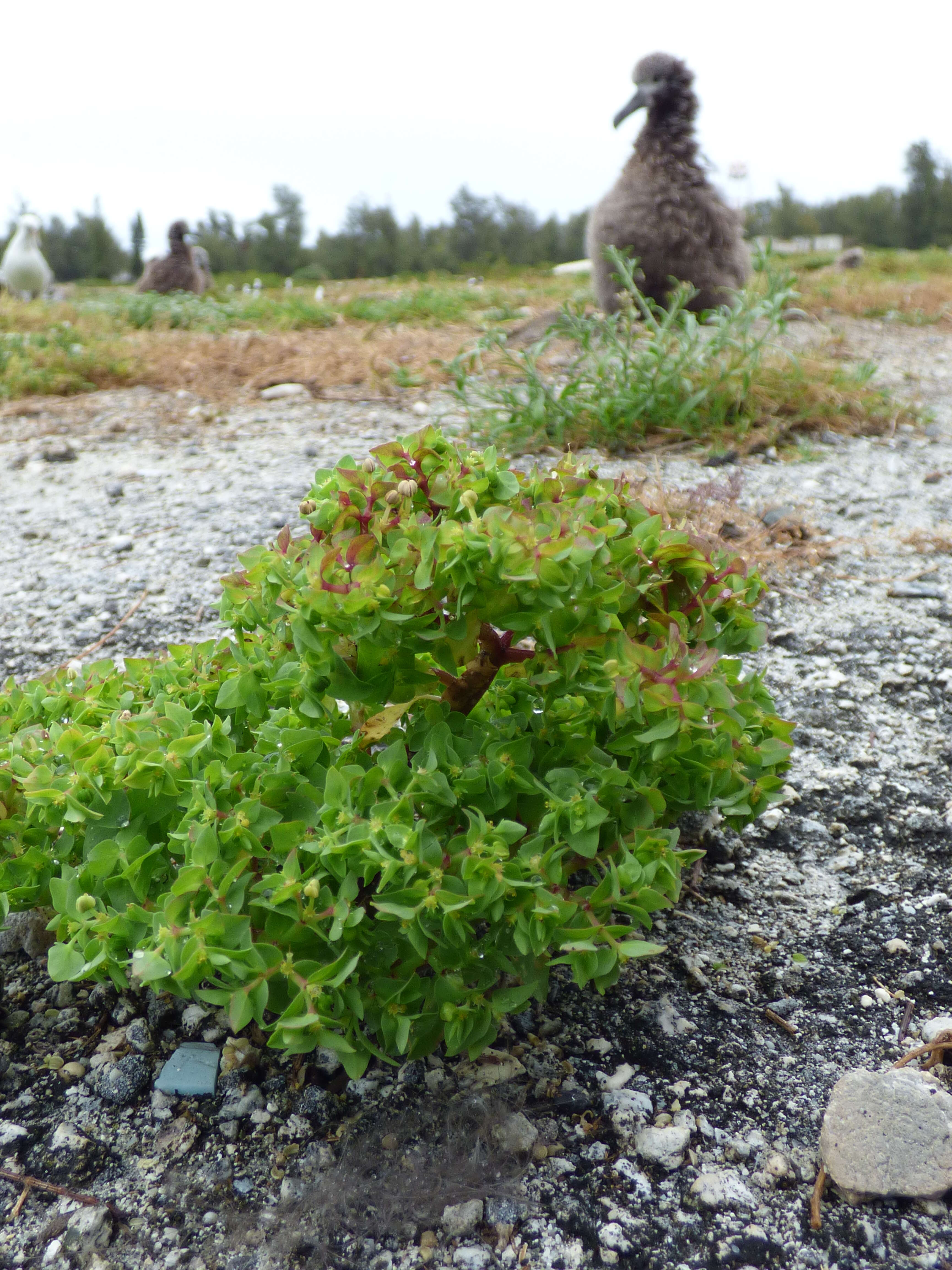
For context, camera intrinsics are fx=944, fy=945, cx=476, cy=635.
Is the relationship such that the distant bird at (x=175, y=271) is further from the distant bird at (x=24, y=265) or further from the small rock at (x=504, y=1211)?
the small rock at (x=504, y=1211)

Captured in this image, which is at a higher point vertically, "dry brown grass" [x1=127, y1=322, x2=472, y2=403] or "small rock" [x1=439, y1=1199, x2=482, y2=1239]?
"dry brown grass" [x1=127, y1=322, x2=472, y2=403]

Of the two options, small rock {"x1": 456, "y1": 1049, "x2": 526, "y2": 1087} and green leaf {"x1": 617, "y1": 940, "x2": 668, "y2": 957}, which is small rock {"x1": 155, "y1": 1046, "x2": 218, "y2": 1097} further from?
green leaf {"x1": 617, "y1": 940, "x2": 668, "y2": 957}

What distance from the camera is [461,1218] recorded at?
1340mm

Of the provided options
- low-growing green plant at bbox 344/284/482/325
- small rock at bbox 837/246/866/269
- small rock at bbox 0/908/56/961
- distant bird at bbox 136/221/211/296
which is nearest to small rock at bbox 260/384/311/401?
low-growing green plant at bbox 344/284/482/325

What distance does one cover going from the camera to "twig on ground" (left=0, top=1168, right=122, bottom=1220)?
138 centimetres

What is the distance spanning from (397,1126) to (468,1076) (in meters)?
0.14

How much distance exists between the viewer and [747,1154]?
1.41 meters

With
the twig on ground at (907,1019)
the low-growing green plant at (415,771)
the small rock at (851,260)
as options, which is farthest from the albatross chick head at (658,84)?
the small rock at (851,260)

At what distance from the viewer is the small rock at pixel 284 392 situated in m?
5.80

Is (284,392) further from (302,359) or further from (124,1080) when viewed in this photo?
(124,1080)

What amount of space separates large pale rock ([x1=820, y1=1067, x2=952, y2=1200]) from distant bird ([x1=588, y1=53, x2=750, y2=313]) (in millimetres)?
5422

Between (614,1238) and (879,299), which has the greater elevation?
(879,299)

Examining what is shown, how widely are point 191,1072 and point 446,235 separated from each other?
77.5 ft

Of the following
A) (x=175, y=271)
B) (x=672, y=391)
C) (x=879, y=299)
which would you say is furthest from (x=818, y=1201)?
(x=175, y=271)
